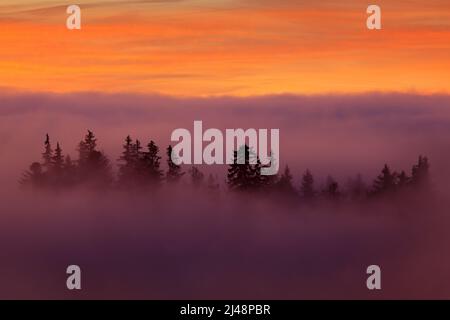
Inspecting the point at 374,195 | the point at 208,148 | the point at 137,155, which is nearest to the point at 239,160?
the point at 208,148

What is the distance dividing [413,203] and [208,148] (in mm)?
6900

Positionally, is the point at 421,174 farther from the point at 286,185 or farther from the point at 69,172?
the point at 69,172

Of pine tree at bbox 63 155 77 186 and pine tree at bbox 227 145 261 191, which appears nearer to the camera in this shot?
pine tree at bbox 227 145 261 191

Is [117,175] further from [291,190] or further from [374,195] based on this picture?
[374,195]

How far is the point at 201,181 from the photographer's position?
24906 millimetres

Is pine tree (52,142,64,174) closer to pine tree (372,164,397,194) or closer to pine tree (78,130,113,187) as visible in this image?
pine tree (78,130,113,187)

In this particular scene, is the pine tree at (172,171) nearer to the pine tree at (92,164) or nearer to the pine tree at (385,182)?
the pine tree at (92,164)

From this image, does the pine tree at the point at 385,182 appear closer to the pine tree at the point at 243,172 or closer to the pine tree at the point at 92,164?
the pine tree at the point at 243,172

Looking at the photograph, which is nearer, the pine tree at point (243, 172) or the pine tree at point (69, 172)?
the pine tree at point (243, 172)

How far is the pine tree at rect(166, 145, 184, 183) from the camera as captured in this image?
24.1 m

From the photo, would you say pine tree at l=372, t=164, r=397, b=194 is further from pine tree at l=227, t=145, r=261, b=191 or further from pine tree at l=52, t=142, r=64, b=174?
pine tree at l=52, t=142, r=64, b=174

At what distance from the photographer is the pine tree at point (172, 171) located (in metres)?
24.1

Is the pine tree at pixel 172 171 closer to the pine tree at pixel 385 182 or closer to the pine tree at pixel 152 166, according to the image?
the pine tree at pixel 152 166

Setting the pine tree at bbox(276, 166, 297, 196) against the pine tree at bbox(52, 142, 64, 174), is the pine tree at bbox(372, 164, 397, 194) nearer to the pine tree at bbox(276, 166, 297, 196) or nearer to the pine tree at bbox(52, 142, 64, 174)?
the pine tree at bbox(276, 166, 297, 196)
